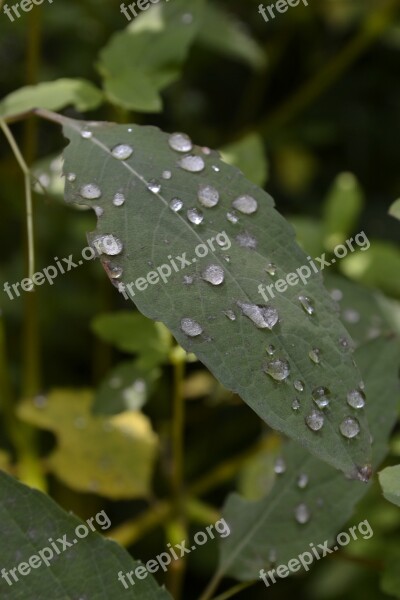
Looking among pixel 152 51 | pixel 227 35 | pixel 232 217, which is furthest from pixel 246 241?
pixel 227 35

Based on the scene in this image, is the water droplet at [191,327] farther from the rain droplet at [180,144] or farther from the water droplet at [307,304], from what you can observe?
the rain droplet at [180,144]

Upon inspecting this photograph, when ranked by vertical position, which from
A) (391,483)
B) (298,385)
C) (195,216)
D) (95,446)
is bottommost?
(95,446)

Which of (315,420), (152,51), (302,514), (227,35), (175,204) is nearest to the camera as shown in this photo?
(315,420)

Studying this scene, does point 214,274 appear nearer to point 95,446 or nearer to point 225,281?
point 225,281

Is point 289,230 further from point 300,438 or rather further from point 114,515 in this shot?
point 114,515

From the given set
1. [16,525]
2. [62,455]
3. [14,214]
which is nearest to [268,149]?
[14,214]

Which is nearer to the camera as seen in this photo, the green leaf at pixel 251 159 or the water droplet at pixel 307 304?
the water droplet at pixel 307 304

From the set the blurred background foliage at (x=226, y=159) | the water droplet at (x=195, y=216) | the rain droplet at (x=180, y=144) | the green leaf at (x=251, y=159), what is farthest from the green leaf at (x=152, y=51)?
the water droplet at (x=195, y=216)
